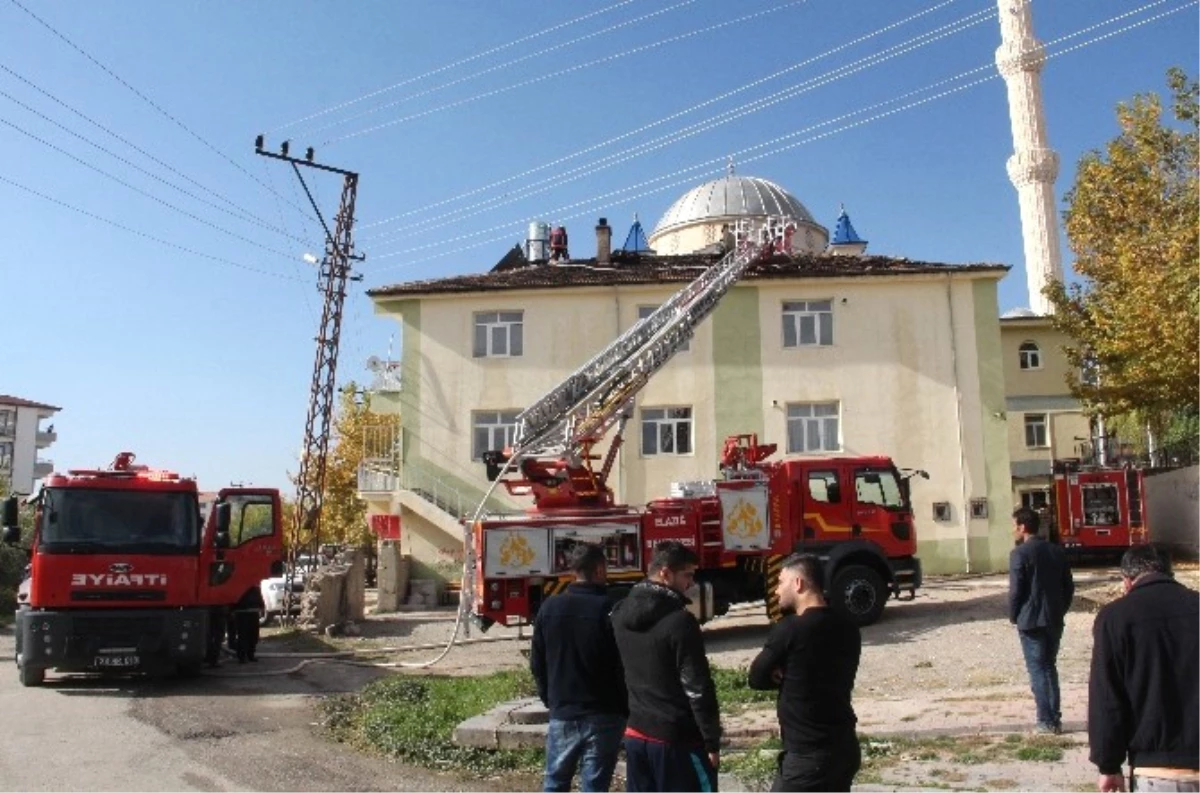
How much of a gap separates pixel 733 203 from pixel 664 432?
1814 cm

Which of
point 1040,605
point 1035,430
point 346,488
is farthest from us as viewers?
point 346,488

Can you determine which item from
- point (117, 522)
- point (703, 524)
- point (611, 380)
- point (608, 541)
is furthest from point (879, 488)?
point (117, 522)

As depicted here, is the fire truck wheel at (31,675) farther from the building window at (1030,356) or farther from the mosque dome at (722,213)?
the building window at (1030,356)

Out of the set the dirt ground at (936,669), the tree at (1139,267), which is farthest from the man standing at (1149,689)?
the tree at (1139,267)

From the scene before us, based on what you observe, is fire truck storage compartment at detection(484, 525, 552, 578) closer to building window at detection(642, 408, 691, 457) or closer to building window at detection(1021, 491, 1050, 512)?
building window at detection(642, 408, 691, 457)

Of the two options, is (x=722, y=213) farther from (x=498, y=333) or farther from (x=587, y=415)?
(x=587, y=415)

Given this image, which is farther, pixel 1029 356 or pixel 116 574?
pixel 1029 356

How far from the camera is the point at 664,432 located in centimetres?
2678

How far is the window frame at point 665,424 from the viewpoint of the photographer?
87.4ft

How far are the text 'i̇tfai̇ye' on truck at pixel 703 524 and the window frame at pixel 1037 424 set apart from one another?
88.7 feet

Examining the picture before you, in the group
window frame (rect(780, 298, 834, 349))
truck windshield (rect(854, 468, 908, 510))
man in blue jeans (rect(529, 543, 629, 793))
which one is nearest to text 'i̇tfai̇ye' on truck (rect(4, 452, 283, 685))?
man in blue jeans (rect(529, 543, 629, 793))

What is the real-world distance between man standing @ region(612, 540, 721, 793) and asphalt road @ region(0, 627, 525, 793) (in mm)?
3220

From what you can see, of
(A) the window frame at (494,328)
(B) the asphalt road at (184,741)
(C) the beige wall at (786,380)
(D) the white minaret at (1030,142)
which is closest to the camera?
(B) the asphalt road at (184,741)

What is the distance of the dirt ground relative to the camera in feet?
23.5
